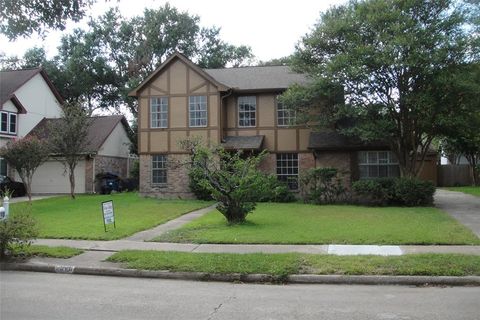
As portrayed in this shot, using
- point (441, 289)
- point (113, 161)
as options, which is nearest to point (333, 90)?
point (441, 289)

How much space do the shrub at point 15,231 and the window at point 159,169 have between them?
1559 centimetres

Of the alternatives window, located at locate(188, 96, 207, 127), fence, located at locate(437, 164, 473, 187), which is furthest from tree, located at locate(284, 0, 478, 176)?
fence, located at locate(437, 164, 473, 187)

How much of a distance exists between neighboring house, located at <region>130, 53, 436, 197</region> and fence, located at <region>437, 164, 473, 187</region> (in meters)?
16.9

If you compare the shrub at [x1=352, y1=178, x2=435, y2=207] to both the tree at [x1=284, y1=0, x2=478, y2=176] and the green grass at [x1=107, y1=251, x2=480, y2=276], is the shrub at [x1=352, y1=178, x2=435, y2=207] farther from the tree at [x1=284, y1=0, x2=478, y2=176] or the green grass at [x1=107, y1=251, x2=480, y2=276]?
the green grass at [x1=107, y1=251, x2=480, y2=276]

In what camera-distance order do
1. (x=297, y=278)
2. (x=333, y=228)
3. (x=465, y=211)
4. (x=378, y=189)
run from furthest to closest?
(x=378, y=189) < (x=465, y=211) < (x=333, y=228) < (x=297, y=278)

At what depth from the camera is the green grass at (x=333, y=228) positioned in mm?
11984

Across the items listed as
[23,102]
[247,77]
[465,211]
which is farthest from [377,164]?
[23,102]

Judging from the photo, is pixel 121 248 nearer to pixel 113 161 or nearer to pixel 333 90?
pixel 333 90

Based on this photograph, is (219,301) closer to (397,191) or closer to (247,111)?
(397,191)

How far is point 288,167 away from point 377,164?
4315 mm

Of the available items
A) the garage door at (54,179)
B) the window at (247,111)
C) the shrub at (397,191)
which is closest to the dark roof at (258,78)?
the window at (247,111)

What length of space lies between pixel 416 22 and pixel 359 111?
4.14 m

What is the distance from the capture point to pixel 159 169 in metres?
26.5

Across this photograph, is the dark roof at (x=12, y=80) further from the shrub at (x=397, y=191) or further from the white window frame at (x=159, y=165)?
the shrub at (x=397, y=191)
